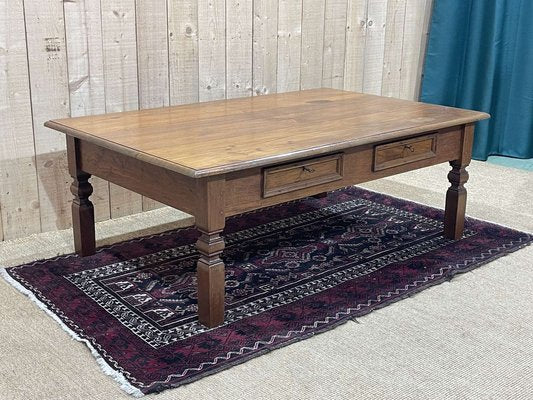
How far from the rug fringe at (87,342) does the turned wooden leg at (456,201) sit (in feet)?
4.65

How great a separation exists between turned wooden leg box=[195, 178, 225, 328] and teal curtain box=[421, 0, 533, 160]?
94.2 inches

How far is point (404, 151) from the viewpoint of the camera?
236 centimetres

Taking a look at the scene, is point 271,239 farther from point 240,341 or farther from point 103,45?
point 103,45

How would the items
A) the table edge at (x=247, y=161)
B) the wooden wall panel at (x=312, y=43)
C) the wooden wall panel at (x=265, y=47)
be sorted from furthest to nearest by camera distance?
1. the wooden wall panel at (x=312, y=43)
2. the wooden wall panel at (x=265, y=47)
3. the table edge at (x=247, y=161)

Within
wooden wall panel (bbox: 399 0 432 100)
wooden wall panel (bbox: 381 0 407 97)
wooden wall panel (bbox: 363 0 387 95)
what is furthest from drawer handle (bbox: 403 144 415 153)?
wooden wall panel (bbox: 399 0 432 100)

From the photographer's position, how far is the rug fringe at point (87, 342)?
5.47 ft

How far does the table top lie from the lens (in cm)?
189

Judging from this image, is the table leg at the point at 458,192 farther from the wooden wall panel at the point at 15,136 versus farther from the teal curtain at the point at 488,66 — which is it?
the wooden wall panel at the point at 15,136

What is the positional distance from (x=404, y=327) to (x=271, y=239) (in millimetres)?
762

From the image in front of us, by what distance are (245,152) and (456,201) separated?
1.04m

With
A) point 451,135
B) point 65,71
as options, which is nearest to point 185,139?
point 65,71

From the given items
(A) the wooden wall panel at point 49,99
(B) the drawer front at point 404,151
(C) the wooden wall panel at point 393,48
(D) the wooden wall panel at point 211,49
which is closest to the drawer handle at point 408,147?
(B) the drawer front at point 404,151

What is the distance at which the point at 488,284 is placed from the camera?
2295 mm

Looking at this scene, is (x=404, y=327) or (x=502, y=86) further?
(x=502, y=86)
